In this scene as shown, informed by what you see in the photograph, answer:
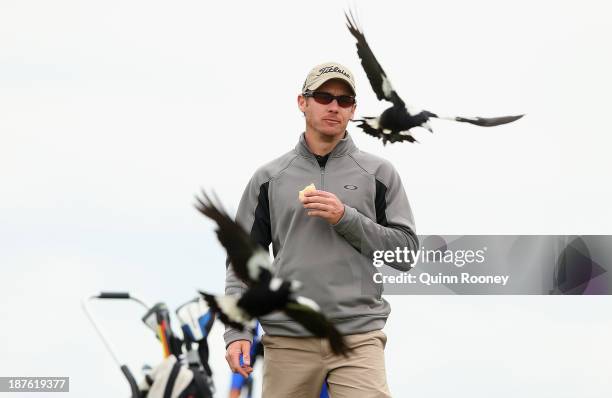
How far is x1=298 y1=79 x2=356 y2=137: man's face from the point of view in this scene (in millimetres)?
2803

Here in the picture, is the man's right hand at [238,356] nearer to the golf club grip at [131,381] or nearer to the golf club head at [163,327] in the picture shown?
the golf club head at [163,327]

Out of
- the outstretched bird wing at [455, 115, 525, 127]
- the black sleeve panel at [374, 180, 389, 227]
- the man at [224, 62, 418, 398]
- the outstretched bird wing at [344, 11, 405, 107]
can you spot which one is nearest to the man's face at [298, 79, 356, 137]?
the man at [224, 62, 418, 398]

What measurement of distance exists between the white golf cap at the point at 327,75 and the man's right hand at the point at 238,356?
2.89 ft

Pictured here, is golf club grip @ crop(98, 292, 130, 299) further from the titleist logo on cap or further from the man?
the titleist logo on cap

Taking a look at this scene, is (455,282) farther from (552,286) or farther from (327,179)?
(327,179)

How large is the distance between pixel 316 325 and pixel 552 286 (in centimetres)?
195

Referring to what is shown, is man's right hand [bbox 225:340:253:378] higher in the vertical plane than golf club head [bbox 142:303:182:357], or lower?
lower

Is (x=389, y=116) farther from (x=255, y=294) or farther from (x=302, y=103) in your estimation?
(x=255, y=294)

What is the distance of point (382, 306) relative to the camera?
2.81 metres

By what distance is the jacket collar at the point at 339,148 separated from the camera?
2.89 m

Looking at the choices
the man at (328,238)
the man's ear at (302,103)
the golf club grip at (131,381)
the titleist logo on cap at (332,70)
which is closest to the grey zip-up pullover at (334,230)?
the man at (328,238)

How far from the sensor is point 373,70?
2865 millimetres

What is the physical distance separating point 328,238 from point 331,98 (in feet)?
1.51

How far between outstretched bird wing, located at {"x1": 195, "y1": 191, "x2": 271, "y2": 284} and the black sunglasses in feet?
1.88
